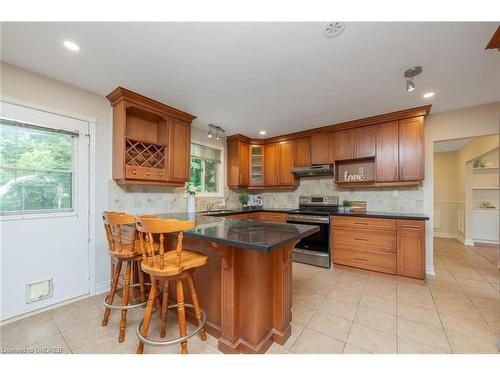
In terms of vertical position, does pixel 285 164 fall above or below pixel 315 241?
above

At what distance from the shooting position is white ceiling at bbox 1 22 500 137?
1.52 metres

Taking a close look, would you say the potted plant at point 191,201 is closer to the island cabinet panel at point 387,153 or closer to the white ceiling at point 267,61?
the white ceiling at point 267,61

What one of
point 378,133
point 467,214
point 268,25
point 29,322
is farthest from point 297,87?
point 467,214

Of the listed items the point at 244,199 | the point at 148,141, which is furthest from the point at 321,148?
the point at 148,141

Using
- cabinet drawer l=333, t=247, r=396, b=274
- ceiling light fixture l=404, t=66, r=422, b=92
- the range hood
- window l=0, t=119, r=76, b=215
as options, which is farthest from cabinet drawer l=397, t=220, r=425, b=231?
window l=0, t=119, r=76, b=215

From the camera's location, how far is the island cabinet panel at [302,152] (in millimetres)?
3957

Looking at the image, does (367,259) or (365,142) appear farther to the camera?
(365,142)

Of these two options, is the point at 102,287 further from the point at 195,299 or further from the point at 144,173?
the point at 195,299

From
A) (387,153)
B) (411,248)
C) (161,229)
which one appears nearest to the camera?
(161,229)

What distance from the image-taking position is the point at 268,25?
4.82ft

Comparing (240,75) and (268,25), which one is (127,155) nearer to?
(240,75)

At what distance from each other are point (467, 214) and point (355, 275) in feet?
12.9

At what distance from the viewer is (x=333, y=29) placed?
1.50 meters

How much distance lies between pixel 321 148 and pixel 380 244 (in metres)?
1.82
